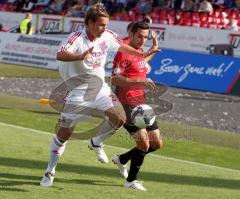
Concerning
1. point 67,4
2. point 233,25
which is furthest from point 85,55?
point 67,4

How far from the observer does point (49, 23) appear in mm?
34750

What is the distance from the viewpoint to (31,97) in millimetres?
18344

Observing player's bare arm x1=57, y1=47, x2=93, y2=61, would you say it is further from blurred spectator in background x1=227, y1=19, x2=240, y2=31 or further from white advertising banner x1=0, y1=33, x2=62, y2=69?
blurred spectator in background x1=227, y1=19, x2=240, y2=31

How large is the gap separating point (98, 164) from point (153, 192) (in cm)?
188

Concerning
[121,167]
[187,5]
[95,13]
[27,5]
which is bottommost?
[27,5]

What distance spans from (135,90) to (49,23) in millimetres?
26698

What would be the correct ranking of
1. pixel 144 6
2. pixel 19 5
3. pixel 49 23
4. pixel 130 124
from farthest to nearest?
1. pixel 19 5
2. pixel 49 23
3. pixel 144 6
4. pixel 130 124

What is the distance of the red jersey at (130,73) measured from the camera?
28.2 feet

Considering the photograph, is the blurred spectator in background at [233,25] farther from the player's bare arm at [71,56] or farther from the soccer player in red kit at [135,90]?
the player's bare arm at [71,56]

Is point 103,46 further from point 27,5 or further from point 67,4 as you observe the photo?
point 27,5

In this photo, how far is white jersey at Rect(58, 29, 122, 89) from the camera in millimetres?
7895

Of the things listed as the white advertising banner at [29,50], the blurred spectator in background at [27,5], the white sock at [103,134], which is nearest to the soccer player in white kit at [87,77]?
the white sock at [103,134]

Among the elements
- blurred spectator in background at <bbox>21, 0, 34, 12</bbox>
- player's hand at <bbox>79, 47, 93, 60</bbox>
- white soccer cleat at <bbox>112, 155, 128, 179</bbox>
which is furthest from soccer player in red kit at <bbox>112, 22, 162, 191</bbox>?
blurred spectator in background at <bbox>21, 0, 34, 12</bbox>

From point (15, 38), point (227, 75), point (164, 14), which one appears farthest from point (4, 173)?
point (164, 14)
